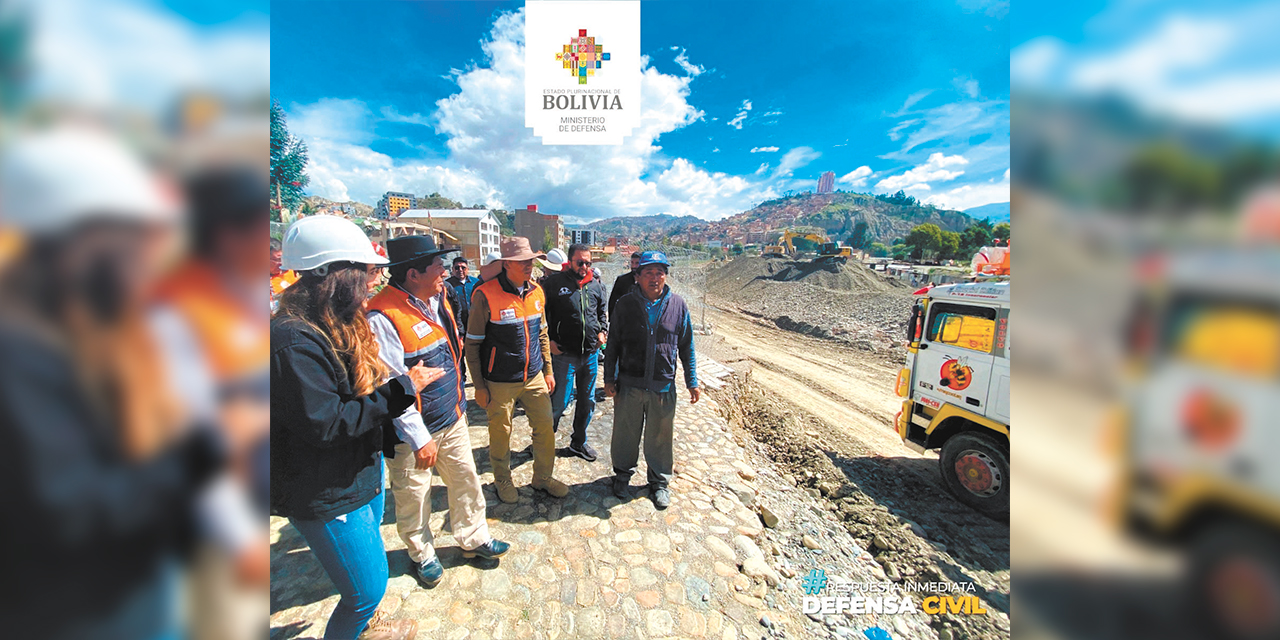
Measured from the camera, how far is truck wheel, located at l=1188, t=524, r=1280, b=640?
0.58 metres

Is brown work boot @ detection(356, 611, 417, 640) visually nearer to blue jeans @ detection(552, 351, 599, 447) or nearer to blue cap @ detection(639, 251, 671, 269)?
blue jeans @ detection(552, 351, 599, 447)

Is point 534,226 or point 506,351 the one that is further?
point 534,226

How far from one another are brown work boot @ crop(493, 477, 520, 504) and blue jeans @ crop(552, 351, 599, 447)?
795 millimetres

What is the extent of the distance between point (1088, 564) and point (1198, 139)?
860 millimetres

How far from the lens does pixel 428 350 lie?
1.93 metres

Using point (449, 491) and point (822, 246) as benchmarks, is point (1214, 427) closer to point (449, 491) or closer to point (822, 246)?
point (449, 491)

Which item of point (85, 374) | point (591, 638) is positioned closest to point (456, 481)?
point (591, 638)

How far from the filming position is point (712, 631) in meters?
2.01

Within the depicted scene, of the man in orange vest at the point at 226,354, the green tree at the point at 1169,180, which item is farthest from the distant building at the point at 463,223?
the green tree at the point at 1169,180

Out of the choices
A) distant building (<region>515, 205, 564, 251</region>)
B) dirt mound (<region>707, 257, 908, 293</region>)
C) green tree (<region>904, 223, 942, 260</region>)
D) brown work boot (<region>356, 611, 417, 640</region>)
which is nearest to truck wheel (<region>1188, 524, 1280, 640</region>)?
brown work boot (<region>356, 611, 417, 640</region>)

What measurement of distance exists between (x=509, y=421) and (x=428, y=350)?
3.26ft

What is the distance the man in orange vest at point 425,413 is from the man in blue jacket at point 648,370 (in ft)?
3.69

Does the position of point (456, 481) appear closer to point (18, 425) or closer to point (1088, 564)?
point (18, 425)

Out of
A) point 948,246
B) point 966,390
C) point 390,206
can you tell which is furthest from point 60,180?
point 390,206
